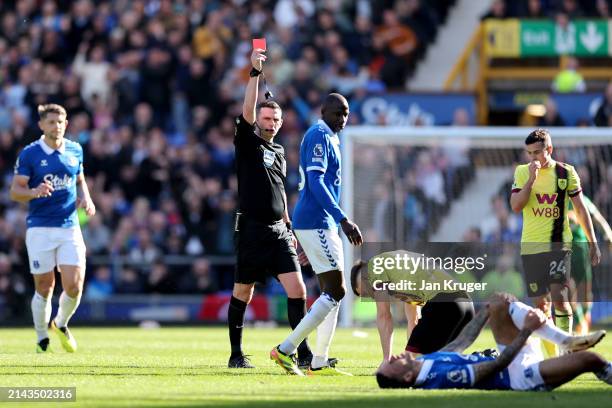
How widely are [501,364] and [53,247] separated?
261 inches

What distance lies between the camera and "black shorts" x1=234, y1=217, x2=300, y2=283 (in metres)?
13.0

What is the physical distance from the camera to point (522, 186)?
13.5m

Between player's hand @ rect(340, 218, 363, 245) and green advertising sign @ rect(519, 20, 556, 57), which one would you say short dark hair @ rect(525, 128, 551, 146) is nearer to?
player's hand @ rect(340, 218, 363, 245)

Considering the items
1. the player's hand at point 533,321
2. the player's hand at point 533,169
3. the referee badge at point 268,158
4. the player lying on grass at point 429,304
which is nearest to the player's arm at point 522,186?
the player's hand at point 533,169

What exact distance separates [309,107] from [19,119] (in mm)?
5935

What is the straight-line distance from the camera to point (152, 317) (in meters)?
24.9

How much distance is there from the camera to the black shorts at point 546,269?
13633 millimetres

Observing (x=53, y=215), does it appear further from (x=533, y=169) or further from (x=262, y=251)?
(x=533, y=169)

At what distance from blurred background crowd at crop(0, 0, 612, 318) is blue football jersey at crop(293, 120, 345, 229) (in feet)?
39.4

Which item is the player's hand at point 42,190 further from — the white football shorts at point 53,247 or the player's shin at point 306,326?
the player's shin at point 306,326

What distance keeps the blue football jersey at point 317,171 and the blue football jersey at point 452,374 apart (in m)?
2.10

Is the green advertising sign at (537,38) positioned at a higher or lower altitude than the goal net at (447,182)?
higher

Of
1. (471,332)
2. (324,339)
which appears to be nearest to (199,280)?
(324,339)

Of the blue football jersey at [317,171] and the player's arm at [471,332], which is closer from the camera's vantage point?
the player's arm at [471,332]
